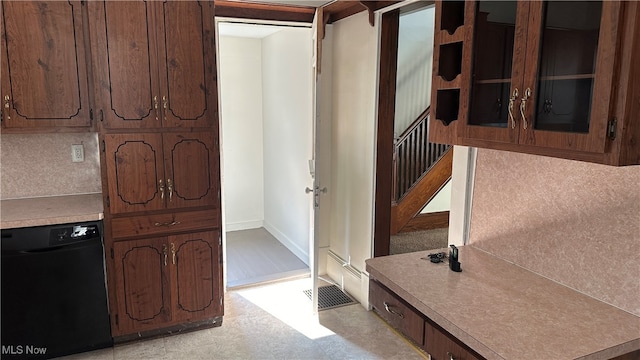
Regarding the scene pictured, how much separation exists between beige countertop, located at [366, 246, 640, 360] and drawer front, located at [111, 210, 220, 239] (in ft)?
4.56

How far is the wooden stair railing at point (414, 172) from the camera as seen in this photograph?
4902mm

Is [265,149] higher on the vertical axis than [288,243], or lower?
higher

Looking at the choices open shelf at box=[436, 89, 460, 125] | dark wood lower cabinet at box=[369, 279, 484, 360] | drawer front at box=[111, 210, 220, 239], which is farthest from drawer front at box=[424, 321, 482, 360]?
drawer front at box=[111, 210, 220, 239]

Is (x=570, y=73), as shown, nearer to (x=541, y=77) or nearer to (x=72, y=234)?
(x=541, y=77)

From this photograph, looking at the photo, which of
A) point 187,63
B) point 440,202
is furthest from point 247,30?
point 440,202

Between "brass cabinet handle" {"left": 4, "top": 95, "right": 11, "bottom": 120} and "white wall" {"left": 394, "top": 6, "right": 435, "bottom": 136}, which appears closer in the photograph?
"brass cabinet handle" {"left": 4, "top": 95, "right": 11, "bottom": 120}

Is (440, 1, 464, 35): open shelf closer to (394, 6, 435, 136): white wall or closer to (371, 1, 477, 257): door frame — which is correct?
(371, 1, 477, 257): door frame

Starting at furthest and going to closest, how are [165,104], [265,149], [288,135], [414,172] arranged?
[265,149] → [414,172] → [288,135] → [165,104]

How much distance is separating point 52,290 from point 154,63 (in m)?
1.48

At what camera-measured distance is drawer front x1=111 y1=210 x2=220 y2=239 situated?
2680mm

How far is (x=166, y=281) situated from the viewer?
111 inches

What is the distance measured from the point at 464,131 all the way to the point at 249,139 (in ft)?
12.2

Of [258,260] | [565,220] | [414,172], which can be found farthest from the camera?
[414,172]

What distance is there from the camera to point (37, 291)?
249 cm
